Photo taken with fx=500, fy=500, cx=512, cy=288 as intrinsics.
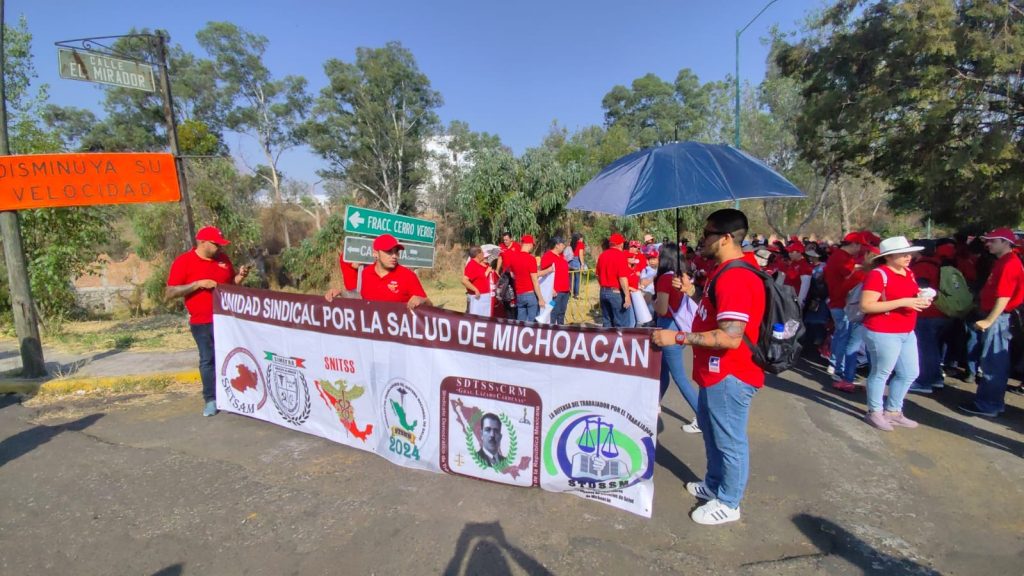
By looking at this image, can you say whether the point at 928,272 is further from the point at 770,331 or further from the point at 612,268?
the point at 770,331

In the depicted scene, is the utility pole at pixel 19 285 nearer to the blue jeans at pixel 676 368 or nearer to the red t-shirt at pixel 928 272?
the blue jeans at pixel 676 368

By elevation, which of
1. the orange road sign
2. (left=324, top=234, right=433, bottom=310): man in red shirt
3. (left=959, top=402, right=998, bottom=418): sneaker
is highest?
the orange road sign

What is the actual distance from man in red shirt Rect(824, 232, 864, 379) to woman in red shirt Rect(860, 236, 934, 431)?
1.53 meters

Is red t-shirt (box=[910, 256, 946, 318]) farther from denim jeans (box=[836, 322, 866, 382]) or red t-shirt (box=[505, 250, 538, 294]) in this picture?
red t-shirt (box=[505, 250, 538, 294])

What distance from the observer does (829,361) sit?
22.3 feet

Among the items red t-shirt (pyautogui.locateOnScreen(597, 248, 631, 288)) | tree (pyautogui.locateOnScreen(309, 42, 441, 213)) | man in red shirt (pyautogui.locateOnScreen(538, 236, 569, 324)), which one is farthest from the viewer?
tree (pyautogui.locateOnScreen(309, 42, 441, 213))

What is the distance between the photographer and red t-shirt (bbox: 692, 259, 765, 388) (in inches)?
107

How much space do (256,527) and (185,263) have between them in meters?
2.82

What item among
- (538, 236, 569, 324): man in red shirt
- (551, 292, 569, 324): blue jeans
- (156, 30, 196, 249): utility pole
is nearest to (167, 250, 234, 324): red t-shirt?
(156, 30, 196, 249): utility pole

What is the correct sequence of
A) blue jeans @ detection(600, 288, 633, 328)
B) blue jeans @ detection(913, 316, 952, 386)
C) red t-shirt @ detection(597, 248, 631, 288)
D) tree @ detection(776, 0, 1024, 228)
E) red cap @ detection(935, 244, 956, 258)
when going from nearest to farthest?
blue jeans @ detection(913, 316, 952, 386) < red cap @ detection(935, 244, 956, 258) < red t-shirt @ detection(597, 248, 631, 288) < blue jeans @ detection(600, 288, 633, 328) < tree @ detection(776, 0, 1024, 228)

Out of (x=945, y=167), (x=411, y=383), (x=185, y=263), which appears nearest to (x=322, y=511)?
(x=411, y=383)

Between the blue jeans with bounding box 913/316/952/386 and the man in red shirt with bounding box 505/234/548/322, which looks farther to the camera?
the man in red shirt with bounding box 505/234/548/322

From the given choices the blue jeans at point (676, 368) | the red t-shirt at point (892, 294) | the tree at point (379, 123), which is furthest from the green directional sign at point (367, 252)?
the tree at point (379, 123)

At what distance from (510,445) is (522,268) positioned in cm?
427
